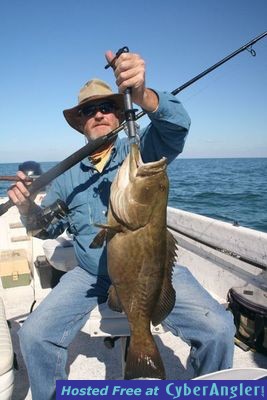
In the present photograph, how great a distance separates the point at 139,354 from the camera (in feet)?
7.62

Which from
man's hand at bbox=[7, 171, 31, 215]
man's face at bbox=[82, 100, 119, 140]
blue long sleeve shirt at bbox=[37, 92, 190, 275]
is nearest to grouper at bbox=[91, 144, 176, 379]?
blue long sleeve shirt at bbox=[37, 92, 190, 275]

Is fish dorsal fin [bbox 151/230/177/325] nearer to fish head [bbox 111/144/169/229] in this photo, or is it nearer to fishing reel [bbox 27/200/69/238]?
fish head [bbox 111/144/169/229]

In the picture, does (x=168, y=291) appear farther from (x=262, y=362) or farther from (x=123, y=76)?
(x=262, y=362)

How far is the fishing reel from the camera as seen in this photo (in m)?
3.07

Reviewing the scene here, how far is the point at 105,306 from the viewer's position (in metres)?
3.11

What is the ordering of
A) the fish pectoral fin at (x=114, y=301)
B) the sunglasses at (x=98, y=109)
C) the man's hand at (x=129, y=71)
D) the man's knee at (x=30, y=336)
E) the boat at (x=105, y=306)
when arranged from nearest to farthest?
the man's hand at (x=129, y=71)
the fish pectoral fin at (x=114, y=301)
the man's knee at (x=30, y=336)
the boat at (x=105, y=306)
the sunglasses at (x=98, y=109)

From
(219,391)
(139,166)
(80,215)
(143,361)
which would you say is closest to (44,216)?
(80,215)

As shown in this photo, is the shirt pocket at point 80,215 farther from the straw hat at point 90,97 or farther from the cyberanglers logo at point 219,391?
the cyberanglers logo at point 219,391

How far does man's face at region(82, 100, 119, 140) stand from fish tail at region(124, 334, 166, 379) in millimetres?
1881

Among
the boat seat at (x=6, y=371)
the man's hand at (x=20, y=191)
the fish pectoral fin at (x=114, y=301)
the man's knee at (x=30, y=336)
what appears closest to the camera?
the boat seat at (x=6, y=371)

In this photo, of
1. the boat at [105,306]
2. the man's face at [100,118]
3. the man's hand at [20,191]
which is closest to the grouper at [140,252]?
the boat at [105,306]

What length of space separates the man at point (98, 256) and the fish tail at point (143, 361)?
0.40 m

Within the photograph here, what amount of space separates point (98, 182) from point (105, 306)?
3.66 ft

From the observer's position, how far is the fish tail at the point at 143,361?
229 cm
